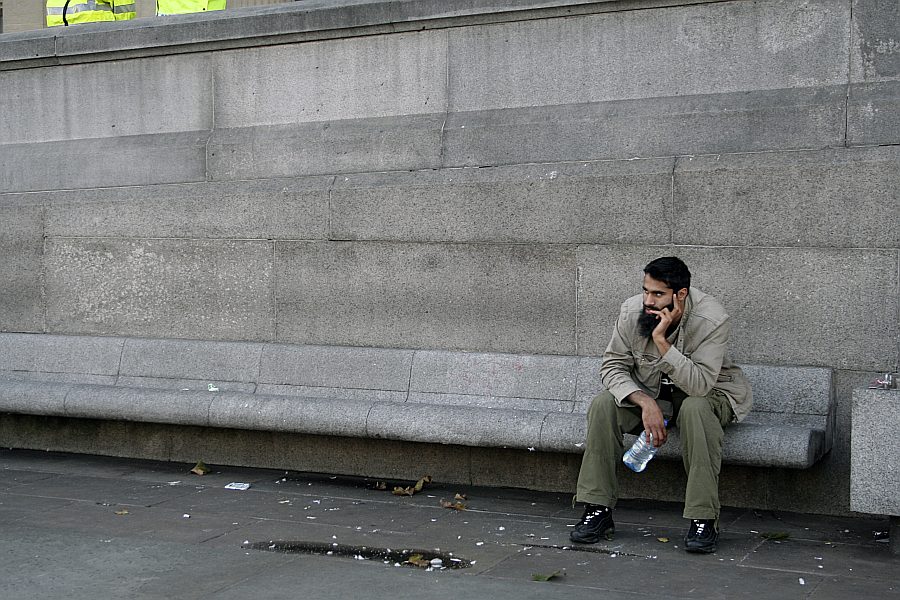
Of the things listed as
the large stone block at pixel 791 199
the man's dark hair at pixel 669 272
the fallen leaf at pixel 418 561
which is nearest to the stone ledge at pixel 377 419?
the man's dark hair at pixel 669 272

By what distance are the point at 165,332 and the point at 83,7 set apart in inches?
146

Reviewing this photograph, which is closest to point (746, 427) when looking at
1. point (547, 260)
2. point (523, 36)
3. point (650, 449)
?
point (650, 449)

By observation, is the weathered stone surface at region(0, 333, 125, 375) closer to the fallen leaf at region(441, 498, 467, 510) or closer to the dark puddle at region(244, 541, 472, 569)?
the fallen leaf at region(441, 498, 467, 510)

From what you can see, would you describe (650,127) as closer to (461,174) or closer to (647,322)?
(461,174)

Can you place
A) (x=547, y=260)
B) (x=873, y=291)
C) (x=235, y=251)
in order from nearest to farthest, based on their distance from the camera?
(x=873, y=291)
(x=547, y=260)
(x=235, y=251)

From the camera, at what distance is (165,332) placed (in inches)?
337

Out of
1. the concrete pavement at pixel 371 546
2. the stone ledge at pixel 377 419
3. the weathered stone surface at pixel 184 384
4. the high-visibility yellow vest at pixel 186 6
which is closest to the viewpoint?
the concrete pavement at pixel 371 546

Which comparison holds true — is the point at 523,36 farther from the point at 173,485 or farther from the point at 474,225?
the point at 173,485

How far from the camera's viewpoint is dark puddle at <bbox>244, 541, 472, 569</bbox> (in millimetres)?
5609

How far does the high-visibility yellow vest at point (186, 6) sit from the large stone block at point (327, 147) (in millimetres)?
1889

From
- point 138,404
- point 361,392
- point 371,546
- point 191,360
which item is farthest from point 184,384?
point 371,546

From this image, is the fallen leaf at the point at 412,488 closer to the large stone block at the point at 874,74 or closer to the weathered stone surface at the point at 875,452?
the weathered stone surface at the point at 875,452

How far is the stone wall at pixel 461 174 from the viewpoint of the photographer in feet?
21.8

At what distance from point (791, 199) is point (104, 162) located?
496 centimetres
